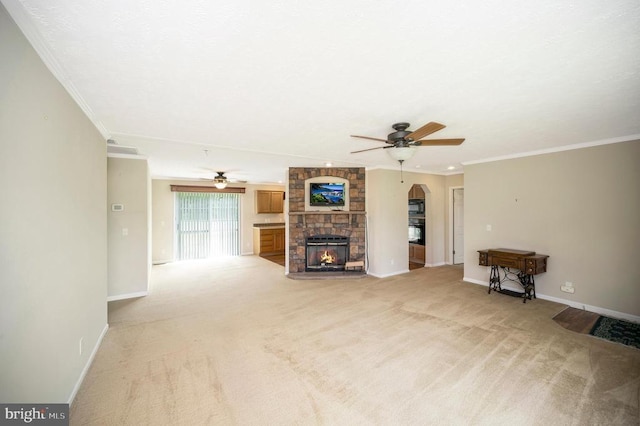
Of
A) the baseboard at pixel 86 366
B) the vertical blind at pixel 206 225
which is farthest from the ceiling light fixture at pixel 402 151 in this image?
the vertical blind at pixel 206 225

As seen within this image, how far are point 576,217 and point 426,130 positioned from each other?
358cm

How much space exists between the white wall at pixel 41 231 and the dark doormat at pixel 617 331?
5334 millimetres

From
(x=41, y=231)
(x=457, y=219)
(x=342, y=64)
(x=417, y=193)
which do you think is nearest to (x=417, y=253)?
(x=457, y=219)

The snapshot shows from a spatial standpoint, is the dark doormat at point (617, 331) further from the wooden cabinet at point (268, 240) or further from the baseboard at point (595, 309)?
the wooden cabinet at point (268, 240)

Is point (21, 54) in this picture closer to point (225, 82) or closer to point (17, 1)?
point (17, 1)

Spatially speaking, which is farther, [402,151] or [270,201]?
[270,201]

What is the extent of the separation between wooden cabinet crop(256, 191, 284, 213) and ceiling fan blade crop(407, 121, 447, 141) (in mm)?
7071

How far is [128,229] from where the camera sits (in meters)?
4.57

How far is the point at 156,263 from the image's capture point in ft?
24.7

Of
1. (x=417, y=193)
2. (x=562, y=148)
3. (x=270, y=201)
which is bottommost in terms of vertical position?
(x=270, y=201)

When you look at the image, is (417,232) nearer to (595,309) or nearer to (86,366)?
(595,309)

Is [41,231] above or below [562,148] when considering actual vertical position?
below

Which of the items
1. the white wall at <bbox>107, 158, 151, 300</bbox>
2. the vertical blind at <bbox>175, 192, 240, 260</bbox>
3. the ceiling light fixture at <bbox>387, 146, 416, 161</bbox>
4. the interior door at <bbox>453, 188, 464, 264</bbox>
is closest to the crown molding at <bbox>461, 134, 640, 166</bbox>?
the interior door at <bbox>453, 188, 464, 264</bbox>

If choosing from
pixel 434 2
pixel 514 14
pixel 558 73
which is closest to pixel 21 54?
pixel 434 2
